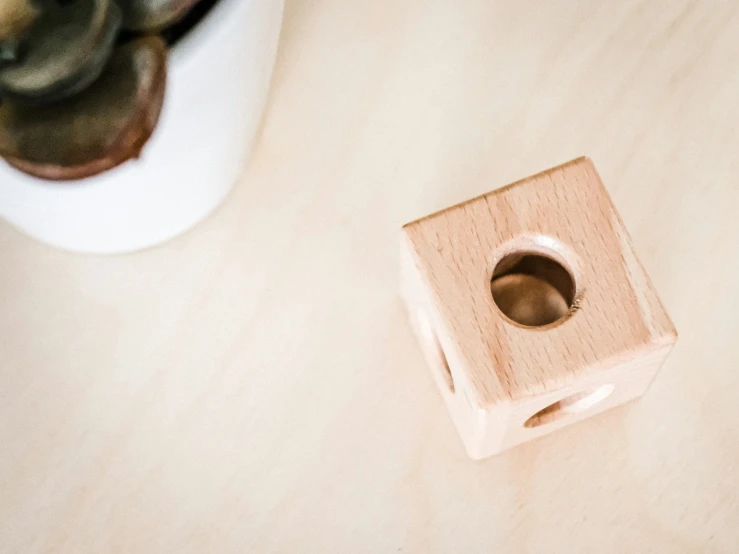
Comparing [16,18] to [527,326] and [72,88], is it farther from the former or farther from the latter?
[527,326]

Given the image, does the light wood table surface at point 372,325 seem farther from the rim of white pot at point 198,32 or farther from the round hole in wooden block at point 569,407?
the rim of white pot at point 198,32

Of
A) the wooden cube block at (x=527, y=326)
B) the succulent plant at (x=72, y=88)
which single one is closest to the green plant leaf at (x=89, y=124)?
the succulent plant at (x=72, y=88)

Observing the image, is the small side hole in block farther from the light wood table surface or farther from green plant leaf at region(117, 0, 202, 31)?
green plant leaf at region(117, 0, 202, 31)

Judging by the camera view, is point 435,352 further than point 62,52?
Yes

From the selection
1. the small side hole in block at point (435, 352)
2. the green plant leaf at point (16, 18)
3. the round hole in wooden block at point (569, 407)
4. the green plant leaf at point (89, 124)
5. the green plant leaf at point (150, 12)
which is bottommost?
the round hole in wooden block at point (569, 407)

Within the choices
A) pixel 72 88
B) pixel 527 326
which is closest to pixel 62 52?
pixel 72 88

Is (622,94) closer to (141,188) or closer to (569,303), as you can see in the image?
(569,303)

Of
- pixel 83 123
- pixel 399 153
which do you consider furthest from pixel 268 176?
pixel 83 123
